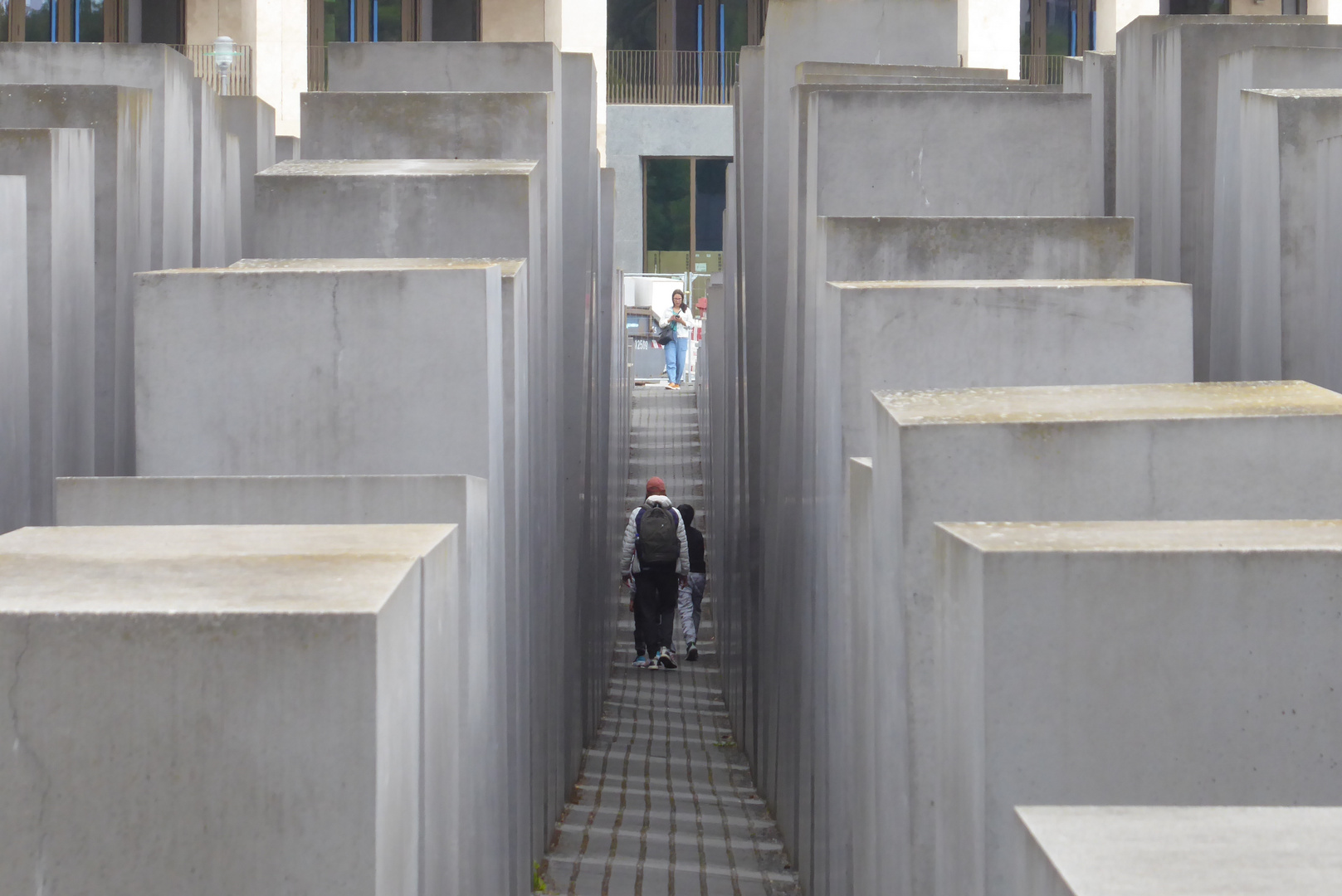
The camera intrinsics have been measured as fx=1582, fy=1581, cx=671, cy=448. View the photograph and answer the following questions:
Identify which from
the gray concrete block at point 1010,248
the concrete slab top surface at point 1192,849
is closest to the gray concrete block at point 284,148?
the gray concrete block at point 1010,248

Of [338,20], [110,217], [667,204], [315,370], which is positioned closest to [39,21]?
[338,20]

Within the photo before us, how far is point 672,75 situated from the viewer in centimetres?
2708

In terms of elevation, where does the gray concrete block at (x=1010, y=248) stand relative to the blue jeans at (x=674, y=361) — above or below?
below

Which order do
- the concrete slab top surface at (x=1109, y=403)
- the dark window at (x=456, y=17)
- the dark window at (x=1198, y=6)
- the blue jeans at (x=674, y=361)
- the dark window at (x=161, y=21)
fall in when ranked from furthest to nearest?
the dark window at (x=456, y=17) → the dark window at (x=1198, y=6) → the dark window at (x=161, y=21) → the blue jeans at (x=674, y=361) → the concrete slab top surface at (x=1109, y=403)

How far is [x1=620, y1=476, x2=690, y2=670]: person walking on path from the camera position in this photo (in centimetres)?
1180

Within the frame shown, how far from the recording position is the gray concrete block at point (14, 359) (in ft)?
18.7

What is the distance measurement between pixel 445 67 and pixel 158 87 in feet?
6.27

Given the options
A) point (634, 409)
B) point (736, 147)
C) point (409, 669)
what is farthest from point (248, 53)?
point (409, 669)

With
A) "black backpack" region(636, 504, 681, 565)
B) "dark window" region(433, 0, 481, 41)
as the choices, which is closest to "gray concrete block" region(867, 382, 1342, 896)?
"black backpack" region(636, 504, 681, 565)

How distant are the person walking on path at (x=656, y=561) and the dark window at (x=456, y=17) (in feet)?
56.7

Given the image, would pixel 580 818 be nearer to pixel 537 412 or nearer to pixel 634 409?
pixel 537 412

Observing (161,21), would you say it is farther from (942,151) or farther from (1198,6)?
(942,151)

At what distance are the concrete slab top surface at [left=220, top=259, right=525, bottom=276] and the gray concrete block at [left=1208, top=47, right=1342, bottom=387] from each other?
11.7ft

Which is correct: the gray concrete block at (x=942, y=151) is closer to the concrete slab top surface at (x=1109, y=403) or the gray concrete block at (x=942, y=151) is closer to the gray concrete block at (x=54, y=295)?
the concrete slab top surface at (x=1109, y=403)
